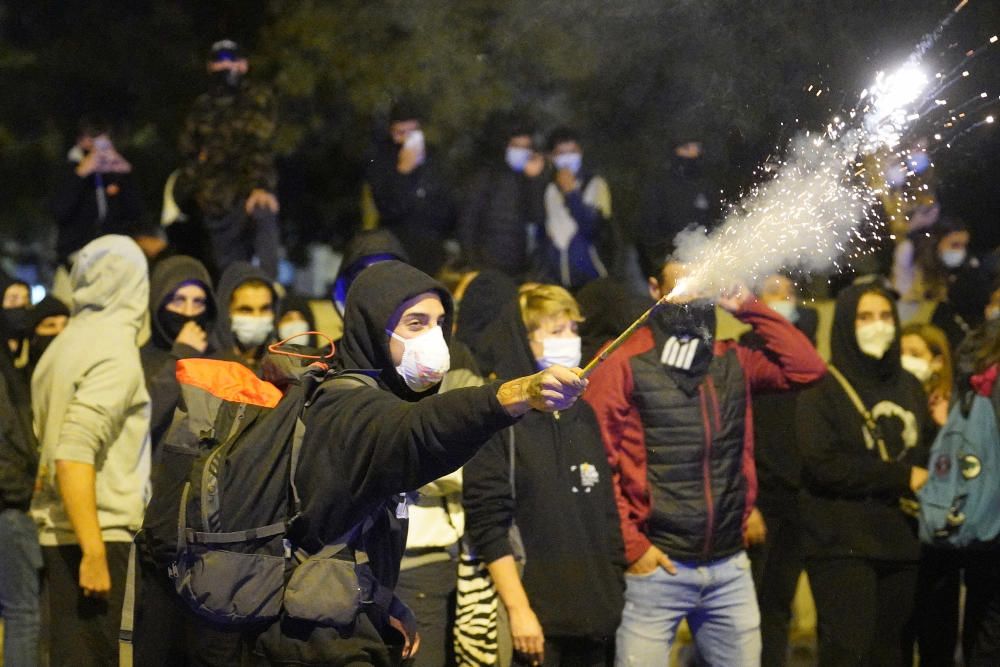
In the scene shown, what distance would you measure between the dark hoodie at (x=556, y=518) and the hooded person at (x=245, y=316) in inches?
78.7

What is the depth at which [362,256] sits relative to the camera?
7457 millimetres

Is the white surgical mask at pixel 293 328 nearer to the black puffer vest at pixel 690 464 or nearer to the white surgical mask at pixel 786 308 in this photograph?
the black puffer vest at pixel 690 464

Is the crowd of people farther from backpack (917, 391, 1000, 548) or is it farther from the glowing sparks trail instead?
the glowing sparks trail

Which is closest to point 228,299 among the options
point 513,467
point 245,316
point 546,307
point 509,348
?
point 245,316

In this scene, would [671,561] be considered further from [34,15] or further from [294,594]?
[34,15]

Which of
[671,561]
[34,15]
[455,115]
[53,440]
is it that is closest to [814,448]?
[671,561]

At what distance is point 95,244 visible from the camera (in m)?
7.21

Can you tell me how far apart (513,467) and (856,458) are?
2256 mm

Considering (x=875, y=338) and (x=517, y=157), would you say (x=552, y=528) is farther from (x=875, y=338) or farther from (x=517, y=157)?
(x=517, y=157)

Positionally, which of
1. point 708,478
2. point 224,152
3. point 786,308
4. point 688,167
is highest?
point 224,152

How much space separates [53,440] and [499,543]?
2.24m

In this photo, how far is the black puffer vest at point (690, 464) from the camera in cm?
653

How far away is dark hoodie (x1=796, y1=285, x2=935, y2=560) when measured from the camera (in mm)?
7547

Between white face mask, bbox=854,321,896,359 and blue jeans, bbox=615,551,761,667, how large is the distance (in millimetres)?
1749
